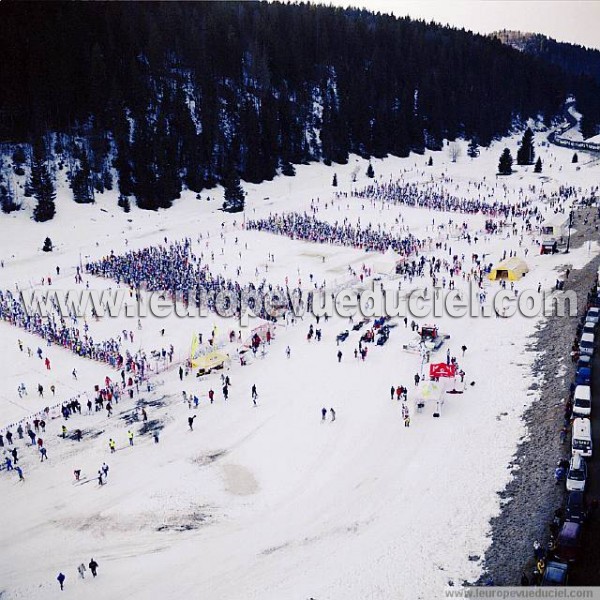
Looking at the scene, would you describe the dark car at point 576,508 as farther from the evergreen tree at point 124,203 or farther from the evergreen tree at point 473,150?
the evergreen tree at point 473,150

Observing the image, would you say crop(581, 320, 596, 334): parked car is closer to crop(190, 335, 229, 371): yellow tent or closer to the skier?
crop(190, 335, 229, 371): yellow tent

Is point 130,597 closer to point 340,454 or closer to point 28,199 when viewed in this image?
point 340,454

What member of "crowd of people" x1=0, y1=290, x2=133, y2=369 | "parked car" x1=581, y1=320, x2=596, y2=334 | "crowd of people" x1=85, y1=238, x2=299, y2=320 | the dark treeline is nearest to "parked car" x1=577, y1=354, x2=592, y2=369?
"parked car" x1=581, y1=320, x2=596, y2=334

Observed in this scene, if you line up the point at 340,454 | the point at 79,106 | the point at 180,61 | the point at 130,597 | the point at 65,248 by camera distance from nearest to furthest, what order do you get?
the point at 130,597 → the point at 340,454 → the point at 65,248 → the point at 79,106 → the point at 180,61

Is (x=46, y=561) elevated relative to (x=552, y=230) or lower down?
lower down

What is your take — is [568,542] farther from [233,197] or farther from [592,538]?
[233,197]

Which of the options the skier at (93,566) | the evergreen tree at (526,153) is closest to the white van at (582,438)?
the skier at (93,566)

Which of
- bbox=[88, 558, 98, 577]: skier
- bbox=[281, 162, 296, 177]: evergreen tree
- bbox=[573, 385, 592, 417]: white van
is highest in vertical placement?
bbox=[281, 162, 296, 177]: evergreen tree

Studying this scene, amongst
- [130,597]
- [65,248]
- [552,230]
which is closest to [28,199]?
[65,248]
